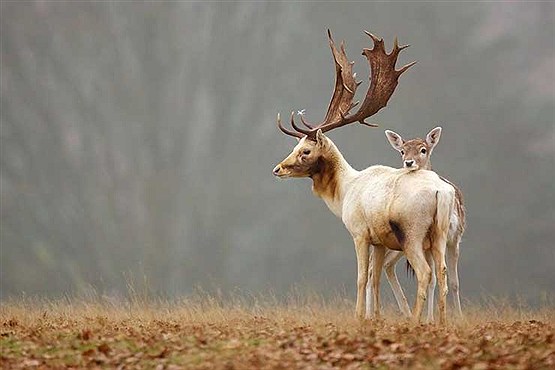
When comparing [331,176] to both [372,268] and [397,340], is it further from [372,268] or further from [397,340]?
[397,340]

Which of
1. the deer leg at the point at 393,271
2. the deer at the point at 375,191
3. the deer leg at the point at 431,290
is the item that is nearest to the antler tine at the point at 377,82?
Answer: the deer at the point at 375,191

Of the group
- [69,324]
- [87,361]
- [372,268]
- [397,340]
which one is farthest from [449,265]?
[87,361]

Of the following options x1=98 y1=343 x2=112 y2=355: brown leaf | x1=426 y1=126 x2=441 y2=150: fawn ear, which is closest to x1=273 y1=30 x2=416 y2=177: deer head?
x1=426 y1=126 x2=441 y2=150: fawn ear

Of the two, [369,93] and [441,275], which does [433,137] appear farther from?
[441,275]

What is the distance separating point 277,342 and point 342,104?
18.7 ft

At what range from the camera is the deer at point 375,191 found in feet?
39.6

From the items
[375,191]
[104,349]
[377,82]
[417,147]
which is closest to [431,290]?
[375,191]

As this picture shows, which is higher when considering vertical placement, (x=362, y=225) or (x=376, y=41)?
(x=376, y=41)

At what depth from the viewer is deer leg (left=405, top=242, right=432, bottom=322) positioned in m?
11.9

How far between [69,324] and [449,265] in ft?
17.7

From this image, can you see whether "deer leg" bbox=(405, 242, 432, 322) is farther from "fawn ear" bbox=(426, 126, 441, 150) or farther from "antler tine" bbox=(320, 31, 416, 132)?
"antler tine" bbox=(320, 31, 416, 132)

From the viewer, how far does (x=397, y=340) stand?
9.94 metres

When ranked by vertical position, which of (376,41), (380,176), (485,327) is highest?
(376,41)

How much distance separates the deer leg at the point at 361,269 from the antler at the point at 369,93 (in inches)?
79.2
